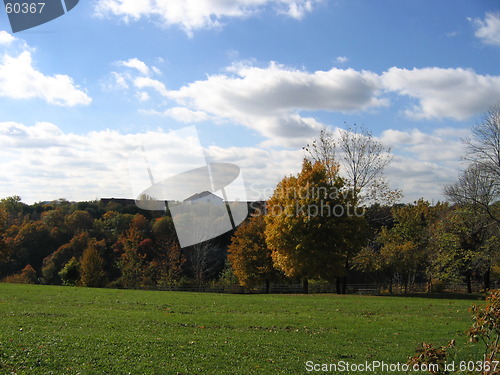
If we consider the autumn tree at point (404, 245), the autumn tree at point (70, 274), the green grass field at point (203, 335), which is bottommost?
the autumn tree at point (70, 274)

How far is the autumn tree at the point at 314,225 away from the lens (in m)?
30.1

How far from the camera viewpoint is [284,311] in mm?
19859

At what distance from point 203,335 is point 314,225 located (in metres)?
18.4

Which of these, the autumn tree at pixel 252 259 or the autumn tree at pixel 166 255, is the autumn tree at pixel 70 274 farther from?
the autumn tree at pixel 252 259

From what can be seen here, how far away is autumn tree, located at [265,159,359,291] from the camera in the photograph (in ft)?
98.7

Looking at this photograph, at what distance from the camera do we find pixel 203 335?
12.9 m

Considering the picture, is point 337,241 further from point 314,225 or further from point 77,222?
point 77,222

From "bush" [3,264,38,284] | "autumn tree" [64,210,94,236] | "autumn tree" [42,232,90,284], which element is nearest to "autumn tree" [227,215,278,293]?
"autumn tree" [42,232,90,284]

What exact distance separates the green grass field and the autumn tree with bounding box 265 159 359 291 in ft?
28.7

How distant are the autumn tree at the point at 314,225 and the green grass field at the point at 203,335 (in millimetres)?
8749

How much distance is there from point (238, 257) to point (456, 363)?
3424cm

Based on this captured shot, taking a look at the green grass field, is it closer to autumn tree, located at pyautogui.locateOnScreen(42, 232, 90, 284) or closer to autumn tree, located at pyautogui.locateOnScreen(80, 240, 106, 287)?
autumn tree, located at pyautogui.locateOnScreen(80, 240, 106, 287)

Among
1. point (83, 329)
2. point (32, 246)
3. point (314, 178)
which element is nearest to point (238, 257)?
point (314, 178)

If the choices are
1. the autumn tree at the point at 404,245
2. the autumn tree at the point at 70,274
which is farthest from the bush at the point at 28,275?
the autumn tree at the point at 404,245
